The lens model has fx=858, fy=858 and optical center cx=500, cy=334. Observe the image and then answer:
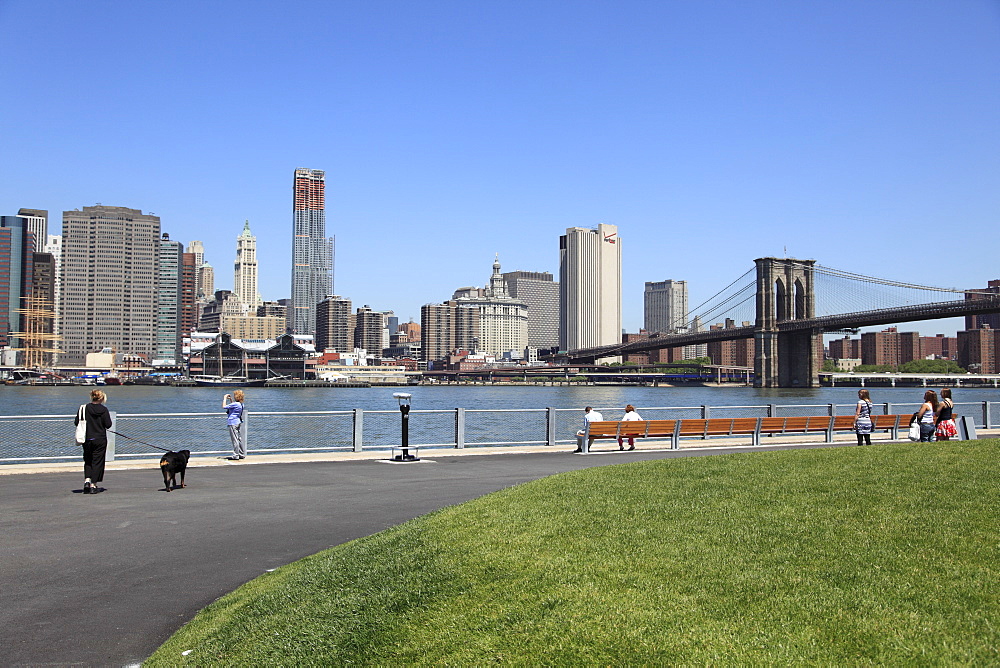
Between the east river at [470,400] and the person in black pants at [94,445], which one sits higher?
the person in black pants at [94,445]

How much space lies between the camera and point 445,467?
16.8 m

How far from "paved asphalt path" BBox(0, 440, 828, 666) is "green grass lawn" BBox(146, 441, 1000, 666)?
733mm

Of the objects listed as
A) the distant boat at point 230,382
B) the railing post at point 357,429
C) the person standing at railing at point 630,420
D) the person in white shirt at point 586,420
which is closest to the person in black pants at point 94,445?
A: the railing post at point 357,429

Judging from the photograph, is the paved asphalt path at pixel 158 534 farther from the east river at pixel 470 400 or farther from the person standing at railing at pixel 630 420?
the east river at pixel 470 400

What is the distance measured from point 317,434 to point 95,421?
94.9ft

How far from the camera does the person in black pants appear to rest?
12.8 m

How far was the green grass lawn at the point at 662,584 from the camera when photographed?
4426 mm

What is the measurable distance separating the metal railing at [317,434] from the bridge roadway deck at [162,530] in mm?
1823

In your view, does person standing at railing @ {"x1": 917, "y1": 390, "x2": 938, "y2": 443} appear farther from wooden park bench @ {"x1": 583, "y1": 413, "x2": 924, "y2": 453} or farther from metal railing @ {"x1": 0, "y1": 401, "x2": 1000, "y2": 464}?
wooden park bench @ {"x1": 583, "y1": 413, "x2": 924, "y2": 453}

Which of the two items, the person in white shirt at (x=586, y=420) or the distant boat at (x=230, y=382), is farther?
the distant boat at (x=230, y=382)

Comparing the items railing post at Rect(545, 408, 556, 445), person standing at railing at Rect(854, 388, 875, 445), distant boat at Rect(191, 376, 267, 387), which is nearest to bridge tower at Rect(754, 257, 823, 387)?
person standing at railing at Rect(854, 388, 875, 445)

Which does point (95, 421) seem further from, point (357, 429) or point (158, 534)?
point (357, 429)

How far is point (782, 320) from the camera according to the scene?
113m

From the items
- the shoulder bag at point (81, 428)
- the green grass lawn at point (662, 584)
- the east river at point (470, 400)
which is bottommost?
the east river at point (470, 400)
